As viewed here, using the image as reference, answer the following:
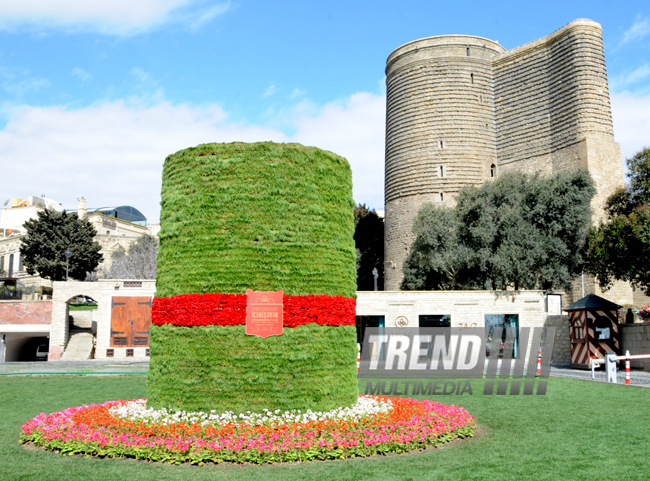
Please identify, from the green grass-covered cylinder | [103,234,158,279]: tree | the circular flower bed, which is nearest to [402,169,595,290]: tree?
the circular flower bed

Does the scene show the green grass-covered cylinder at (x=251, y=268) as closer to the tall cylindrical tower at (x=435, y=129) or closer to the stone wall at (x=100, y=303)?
the stone wall at (x=100, y=303)

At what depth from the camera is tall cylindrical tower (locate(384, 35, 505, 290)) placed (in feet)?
140

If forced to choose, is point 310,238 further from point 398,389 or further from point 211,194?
point 398,389

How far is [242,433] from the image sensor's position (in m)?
7.08

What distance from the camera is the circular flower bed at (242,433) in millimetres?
6746

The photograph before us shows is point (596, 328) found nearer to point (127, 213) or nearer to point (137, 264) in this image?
point (137, 264)

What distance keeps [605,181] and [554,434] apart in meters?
32.9

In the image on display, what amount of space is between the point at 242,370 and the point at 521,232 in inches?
932

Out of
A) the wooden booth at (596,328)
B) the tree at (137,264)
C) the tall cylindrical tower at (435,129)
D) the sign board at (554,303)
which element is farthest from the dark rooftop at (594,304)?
the tree at (137,264)

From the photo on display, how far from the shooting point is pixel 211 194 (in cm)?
833

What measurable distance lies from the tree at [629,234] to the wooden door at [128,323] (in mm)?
21034

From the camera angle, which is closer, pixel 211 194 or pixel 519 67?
pixel 211 194

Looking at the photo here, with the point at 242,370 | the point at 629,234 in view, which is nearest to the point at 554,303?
the point at 629,234

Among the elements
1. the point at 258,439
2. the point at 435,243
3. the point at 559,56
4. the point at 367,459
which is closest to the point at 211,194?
the point at 258,439
